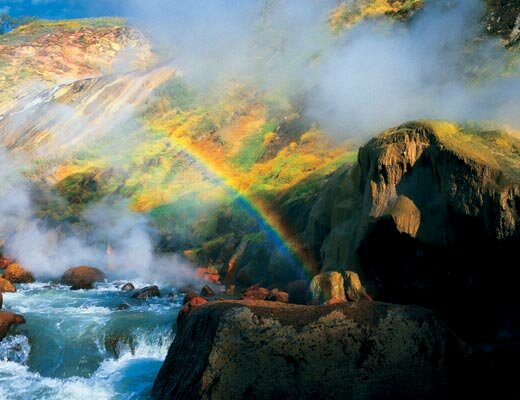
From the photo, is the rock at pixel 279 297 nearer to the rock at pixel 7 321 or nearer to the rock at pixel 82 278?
the rock at pixel 7 321

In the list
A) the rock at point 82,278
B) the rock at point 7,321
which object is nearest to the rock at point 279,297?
the rock at point 7,321

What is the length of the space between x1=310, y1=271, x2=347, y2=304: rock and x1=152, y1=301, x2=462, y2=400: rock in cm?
665

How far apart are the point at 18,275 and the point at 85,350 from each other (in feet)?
49.5

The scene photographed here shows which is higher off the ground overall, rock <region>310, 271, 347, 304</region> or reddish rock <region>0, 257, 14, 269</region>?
reddish rock <region>0, 257, 14, 269</region>

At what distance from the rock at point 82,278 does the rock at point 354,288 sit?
1555 centimetres

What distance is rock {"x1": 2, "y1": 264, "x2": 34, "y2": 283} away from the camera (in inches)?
1120

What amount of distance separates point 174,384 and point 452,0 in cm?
3993

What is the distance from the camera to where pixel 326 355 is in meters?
9.02

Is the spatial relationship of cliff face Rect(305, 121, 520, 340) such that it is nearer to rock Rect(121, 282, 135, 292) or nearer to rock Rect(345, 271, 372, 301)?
rock Rect(345, 271, 372, 301)

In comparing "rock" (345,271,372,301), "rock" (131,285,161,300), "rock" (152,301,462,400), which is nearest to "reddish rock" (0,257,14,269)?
"rock" (131,285,161,300)

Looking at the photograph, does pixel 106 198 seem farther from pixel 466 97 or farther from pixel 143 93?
pixel 466 97

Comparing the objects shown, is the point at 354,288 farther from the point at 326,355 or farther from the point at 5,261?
the point at 5,261

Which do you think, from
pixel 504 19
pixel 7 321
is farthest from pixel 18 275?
pixel 504 19

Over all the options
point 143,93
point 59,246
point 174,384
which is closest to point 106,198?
point 59,246
